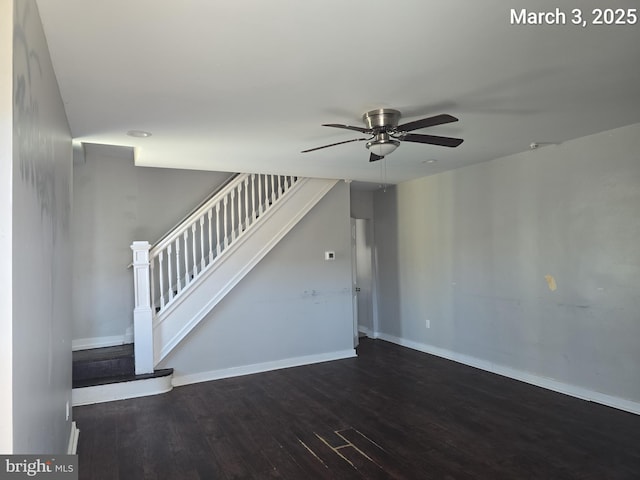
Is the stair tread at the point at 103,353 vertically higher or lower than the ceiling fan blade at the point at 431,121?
lower

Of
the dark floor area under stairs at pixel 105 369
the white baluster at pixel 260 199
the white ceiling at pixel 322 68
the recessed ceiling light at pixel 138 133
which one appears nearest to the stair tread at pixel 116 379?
the dark floor area under stairs at pixel 105 369

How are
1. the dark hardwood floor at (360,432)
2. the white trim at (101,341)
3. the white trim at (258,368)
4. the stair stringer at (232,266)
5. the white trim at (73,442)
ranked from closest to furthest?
the dark hardwood floor at (360,432), the white trim at (73,442), the stair stringer at (232,266), the white trim at (258,368), the white trim at (101,341)

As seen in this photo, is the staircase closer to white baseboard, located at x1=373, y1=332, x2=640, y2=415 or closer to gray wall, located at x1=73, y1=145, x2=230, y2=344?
gray wall, located at x1=73, y1=145, x2=230, y2=344

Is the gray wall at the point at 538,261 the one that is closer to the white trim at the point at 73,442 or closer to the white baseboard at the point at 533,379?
the white baseboard at the point at 533,379

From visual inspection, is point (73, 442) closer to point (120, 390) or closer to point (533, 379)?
point (120, 390)

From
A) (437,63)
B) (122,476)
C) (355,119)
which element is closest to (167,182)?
(355,119)

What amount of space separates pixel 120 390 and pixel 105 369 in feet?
1.06

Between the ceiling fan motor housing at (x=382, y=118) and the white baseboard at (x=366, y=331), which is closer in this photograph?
the ceiling fan motor housing at (x=382, y=118)

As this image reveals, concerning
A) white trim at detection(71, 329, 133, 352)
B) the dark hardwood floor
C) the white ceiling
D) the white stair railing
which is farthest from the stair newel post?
the white ceiling

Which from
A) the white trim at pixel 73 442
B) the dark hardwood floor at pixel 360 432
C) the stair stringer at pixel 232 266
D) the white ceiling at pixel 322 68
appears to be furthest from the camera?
the stair stringer at pixel 232 266

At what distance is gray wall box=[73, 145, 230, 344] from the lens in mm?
5066

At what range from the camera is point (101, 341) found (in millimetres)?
5102

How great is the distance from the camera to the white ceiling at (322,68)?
177 centimetres

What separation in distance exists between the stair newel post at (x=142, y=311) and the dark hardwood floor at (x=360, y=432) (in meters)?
0.45
